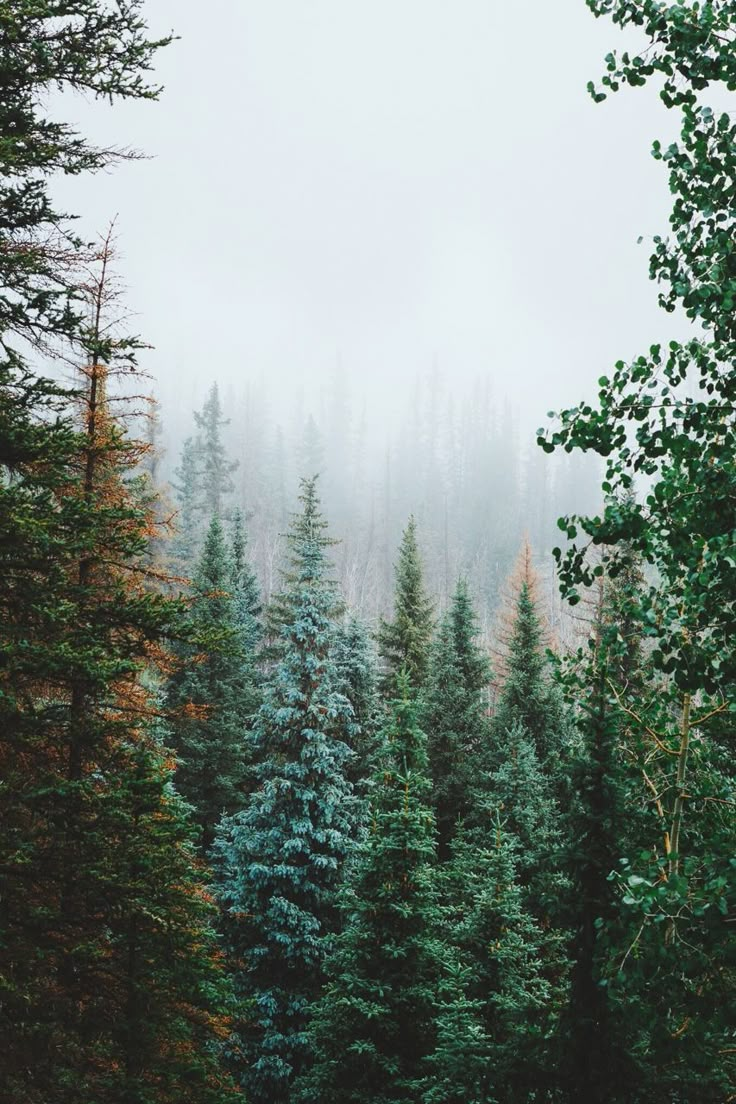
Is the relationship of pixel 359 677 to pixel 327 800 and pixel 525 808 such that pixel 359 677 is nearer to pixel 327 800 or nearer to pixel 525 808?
pixel 327 800

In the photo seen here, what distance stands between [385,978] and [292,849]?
5.70 metres

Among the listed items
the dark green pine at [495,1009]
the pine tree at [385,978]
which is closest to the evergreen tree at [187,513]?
the pine tree at [385,978]

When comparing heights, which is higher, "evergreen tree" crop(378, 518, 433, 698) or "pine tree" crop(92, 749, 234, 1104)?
"evergreen tree" crop(378, 518, 433, 698)

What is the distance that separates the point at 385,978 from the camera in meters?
10.8

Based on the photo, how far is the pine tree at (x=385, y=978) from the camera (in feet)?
33.9

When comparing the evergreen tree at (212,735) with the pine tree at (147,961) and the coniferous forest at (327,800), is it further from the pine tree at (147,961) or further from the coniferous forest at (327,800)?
the pine tree at (147,961)

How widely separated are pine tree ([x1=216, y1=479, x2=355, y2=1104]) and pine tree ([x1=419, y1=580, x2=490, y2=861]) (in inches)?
192

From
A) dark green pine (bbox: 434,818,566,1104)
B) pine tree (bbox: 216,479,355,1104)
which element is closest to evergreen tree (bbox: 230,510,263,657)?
pine tree (bbox: 216,479,355,1104)

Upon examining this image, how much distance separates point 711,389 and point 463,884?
604 inches

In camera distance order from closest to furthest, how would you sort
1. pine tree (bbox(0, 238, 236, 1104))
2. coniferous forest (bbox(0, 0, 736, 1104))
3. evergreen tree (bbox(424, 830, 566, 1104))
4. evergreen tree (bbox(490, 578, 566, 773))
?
coniferous forest (bbox(0, 0, 736, 1104)) < pine tree (bbox(0, 238, 236, 1104)) < evergreen tree (bbox(424, 830, 566, 1104)) < evergreen tree (bbox(490, 578, 566, 773))

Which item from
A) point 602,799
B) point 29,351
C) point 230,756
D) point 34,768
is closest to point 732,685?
point 602,799

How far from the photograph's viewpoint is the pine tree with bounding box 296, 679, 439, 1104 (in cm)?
1032

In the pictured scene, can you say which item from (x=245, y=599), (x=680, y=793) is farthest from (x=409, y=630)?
(x=680, y=793)

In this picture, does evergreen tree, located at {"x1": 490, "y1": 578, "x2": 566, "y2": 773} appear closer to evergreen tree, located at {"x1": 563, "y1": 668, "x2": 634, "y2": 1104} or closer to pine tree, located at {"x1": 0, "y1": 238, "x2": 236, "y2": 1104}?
evergreen tree, located at {"x1": 563, "y1": 668, "x2": 634, "y2": 1104}
